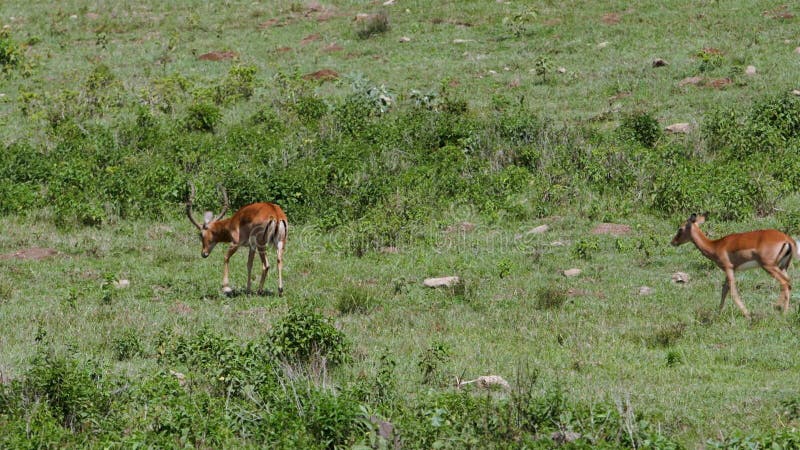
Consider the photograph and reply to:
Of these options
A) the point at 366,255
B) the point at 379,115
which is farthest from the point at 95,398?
the point at 379,115

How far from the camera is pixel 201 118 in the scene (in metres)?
22.3

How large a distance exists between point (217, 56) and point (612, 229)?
14.2 m

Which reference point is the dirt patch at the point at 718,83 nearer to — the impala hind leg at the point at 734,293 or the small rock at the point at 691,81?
the small rock at the point at 691,81

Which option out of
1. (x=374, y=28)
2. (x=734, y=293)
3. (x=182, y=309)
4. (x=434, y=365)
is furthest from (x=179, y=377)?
(x=374, y=28)

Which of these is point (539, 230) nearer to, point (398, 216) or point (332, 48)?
point (398, 216)

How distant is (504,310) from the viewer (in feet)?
43.1

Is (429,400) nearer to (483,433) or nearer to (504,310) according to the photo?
(483,433)

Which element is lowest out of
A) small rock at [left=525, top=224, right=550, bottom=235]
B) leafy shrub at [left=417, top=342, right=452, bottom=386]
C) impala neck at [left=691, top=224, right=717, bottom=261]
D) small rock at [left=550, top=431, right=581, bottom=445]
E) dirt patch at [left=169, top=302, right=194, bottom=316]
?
small rock at [left=525, top=224, right=550, bottom=235]

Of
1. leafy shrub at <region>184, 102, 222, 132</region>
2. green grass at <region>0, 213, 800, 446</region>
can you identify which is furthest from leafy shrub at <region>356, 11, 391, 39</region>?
green grass at <region>0, 213, 800, 446</region>

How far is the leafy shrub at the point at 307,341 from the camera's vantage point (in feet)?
35.3

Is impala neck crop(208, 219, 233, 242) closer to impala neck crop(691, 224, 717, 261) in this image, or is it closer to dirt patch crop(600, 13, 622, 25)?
impala neck crop(691, 224, 717, 261)

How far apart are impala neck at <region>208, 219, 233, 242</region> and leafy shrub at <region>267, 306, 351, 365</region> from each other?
4.72 metres

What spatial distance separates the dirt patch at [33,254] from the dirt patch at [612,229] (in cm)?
863

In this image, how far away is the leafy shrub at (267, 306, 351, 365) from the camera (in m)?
10.8
